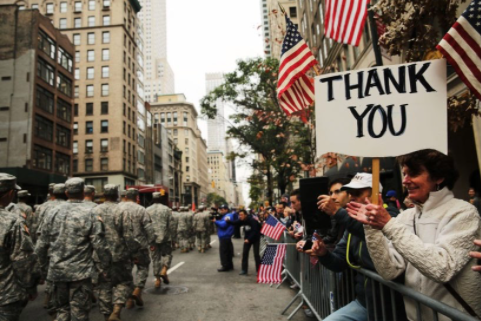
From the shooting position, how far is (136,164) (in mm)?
60875

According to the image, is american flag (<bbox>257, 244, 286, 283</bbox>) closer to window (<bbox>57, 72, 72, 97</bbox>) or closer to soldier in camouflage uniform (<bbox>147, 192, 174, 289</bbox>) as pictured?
soldier in camouflage uniform (<bbox>147, 192, 174, 289</bbox>)

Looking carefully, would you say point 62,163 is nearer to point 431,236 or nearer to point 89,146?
point 89,146

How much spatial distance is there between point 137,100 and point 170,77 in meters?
137

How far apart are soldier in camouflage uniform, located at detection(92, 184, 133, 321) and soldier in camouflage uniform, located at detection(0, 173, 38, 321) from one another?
1387 mm

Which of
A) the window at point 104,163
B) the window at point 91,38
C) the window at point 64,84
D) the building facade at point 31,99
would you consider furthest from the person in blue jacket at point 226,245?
the window at point 91,38

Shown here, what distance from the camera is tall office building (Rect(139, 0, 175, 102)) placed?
594ft

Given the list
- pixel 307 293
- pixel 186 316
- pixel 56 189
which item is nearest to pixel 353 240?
pixel 307 293

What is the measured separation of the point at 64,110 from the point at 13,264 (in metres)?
41.6

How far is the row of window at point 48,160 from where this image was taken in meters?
35.5

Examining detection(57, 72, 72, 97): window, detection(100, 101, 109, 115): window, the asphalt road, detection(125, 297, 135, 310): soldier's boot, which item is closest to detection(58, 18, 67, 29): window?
detection(100, 101, 109, 115): window

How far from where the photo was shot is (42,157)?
36.6m

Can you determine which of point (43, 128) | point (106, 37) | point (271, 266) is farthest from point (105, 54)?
point (271, 266)

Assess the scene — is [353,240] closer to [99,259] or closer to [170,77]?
[99,259]

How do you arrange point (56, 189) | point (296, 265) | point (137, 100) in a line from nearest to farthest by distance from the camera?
1. point (56, 189)
2. point (296, 265)
3. point (137, 100)
